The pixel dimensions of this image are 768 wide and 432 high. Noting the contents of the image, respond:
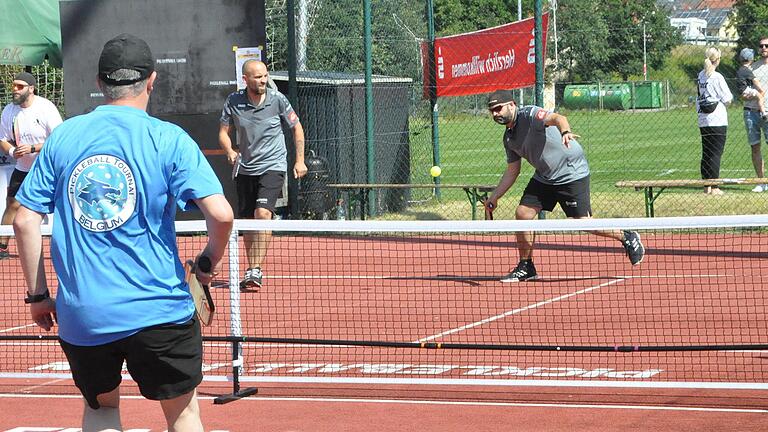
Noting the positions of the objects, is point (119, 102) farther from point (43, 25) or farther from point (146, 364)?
point (43, 25)

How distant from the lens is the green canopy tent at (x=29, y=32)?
16203 mm

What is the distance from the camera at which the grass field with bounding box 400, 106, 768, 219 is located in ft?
52.3

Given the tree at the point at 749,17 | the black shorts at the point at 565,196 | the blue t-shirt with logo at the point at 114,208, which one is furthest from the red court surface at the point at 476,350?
the tree at the point at 749,17

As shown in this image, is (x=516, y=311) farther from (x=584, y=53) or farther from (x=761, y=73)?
(x=584, y=53)

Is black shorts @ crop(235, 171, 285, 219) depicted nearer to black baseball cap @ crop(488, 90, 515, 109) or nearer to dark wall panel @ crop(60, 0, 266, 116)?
black baseball cap @ crop(488, 90, 515, 109)

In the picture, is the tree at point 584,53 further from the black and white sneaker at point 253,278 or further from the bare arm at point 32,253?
the bare arm at point 32,253

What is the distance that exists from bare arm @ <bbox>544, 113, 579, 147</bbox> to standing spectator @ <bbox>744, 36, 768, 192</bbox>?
5970mm

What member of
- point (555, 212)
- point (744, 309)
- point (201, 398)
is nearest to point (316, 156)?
point (555, 212)

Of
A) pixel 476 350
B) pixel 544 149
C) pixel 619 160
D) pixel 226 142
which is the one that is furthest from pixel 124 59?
pixel 619 160

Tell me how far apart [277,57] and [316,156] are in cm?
336

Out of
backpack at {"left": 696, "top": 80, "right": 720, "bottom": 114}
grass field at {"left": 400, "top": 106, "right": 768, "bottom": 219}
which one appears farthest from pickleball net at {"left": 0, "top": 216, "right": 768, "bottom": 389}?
backpack at {"left": 696, "top": 80, "right": 720, "bottom": 114}

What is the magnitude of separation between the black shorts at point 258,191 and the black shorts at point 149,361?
21.6 feet

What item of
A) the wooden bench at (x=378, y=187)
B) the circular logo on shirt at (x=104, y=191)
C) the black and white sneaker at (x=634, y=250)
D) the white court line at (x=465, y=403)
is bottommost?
the white court line at (x=465, y=403)

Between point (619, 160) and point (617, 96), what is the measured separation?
853cm
